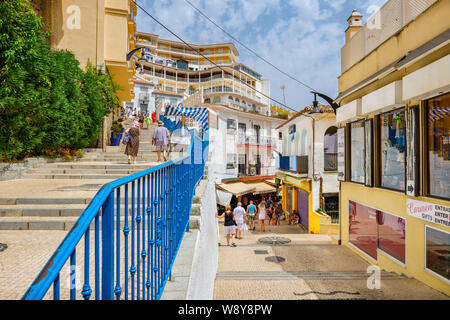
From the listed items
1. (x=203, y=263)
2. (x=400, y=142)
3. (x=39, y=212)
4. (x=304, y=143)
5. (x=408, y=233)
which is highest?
(x=304, y=143)

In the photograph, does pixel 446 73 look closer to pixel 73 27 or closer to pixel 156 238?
pixel 156 238

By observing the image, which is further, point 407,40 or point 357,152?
point 357,152

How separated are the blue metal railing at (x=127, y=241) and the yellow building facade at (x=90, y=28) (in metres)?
16.3

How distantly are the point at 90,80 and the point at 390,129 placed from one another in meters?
14.2

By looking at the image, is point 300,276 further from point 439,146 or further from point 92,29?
point 92,29

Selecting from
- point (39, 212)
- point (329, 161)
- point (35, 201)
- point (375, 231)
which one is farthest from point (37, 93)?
point (329, 161)

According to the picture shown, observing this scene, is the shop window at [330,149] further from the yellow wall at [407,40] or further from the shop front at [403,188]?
the yellow wall at [407,40]

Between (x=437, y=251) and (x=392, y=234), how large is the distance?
213cm

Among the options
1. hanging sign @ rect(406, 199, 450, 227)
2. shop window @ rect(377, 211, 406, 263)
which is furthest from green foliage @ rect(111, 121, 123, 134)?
hanging sign @ rect(406, 199, 450, 227)

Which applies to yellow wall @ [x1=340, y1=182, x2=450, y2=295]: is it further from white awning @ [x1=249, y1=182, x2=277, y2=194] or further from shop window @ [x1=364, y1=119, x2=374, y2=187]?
white awning @ [x1=249, y1=182, x2=277, y2=194]

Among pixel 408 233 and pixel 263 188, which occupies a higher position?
pixel 408 233

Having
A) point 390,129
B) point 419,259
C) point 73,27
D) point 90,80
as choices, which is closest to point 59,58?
point 90,80

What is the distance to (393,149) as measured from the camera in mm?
9211
